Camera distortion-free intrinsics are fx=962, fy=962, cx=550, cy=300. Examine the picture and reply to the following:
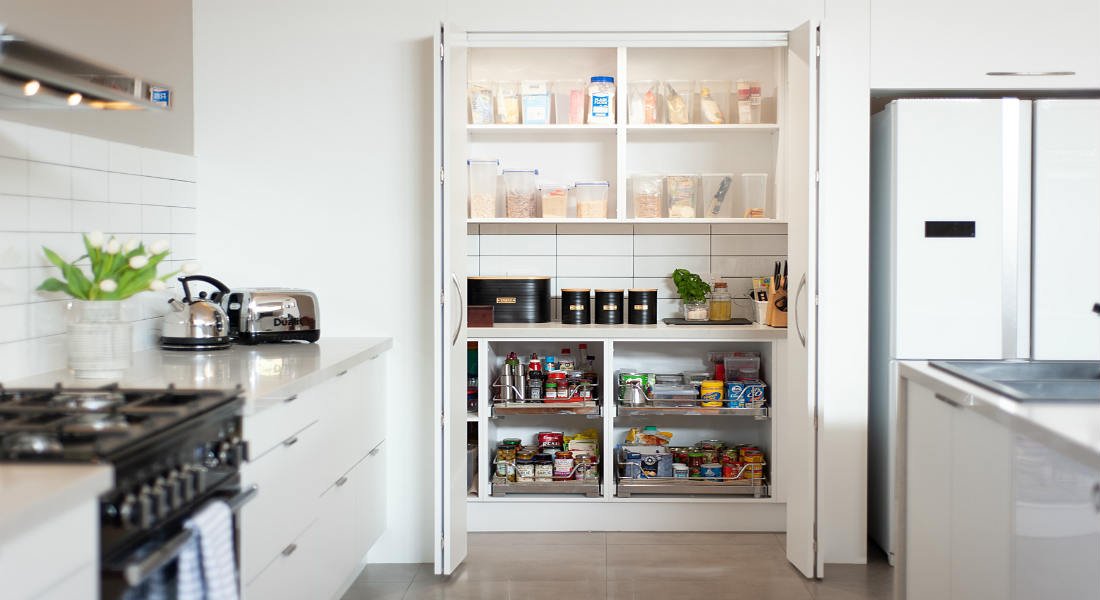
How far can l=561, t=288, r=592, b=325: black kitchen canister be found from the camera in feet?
13.9

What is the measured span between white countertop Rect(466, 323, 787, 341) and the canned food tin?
1.92ft

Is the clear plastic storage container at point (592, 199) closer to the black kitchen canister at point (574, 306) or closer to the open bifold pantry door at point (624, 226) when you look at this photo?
the open bifold pantry door at point (624, 226)

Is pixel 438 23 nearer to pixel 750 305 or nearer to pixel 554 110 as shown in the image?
pixel 554 110

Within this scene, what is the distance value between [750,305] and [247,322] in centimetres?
233

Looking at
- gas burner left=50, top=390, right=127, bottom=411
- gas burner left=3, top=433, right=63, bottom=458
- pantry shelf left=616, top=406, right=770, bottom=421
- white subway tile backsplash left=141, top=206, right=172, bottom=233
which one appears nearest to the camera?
gas burner left=3, top=433, right=63, bottom=458

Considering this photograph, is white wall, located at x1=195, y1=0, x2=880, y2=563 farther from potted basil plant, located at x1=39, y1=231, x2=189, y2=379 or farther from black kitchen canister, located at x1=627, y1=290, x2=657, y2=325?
potted basil plant, located at x1=39, y1=231, x2=189, y2=379

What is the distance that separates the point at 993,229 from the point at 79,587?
3.29 m

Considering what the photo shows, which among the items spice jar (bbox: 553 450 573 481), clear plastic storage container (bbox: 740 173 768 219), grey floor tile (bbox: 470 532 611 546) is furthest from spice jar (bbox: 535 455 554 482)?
clear plastic storage container (bbox: 740 173 768 219)

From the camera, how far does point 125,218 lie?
3.09 metres

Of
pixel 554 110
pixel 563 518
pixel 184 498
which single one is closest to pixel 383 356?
pixel 563 518

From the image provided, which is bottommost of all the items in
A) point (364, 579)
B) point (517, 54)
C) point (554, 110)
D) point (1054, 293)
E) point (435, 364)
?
point (364, 579)

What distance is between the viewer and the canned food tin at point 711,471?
4.20 meters

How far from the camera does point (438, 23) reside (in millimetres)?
3389

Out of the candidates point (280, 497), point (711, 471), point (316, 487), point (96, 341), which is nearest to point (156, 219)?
point (96, 341)
